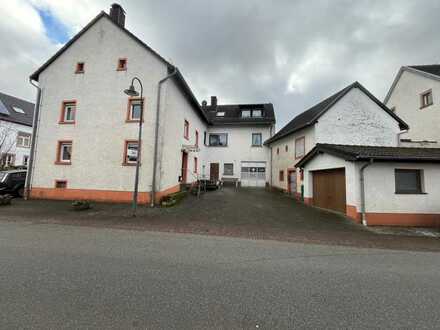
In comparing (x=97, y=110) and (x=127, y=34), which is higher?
(x=127, y=34)

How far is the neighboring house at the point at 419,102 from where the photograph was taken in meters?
15.7

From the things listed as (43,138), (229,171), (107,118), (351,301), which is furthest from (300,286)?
(229,171)

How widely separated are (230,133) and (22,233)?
18916 mm

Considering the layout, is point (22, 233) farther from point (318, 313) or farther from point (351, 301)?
point (351, 301)

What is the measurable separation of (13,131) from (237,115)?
26.3 metres

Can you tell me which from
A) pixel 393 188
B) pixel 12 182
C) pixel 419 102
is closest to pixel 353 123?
pixel 393 188

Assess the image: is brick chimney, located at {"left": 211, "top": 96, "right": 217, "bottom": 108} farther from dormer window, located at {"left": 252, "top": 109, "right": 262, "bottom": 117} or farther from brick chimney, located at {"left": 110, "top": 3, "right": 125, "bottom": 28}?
brick chimney, located at {"left": 110, "top": 3, "right": 125, "bottom": 28}

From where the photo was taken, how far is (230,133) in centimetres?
2264

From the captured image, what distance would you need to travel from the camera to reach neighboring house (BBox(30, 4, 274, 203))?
38.1 feet

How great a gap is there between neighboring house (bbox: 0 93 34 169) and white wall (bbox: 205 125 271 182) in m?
22.0

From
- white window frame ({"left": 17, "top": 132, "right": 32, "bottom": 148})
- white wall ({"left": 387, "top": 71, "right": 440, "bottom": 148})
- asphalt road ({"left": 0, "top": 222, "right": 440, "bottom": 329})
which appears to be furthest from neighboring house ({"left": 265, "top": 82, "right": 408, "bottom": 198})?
white window frame ({"left": 17, "top": 132, "right": 32, "bottom": 148})

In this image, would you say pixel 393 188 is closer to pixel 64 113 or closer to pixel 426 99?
pixel 426 99

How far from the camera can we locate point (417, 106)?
1739 centimetres

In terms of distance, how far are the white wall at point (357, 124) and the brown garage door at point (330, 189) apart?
10.6ft
